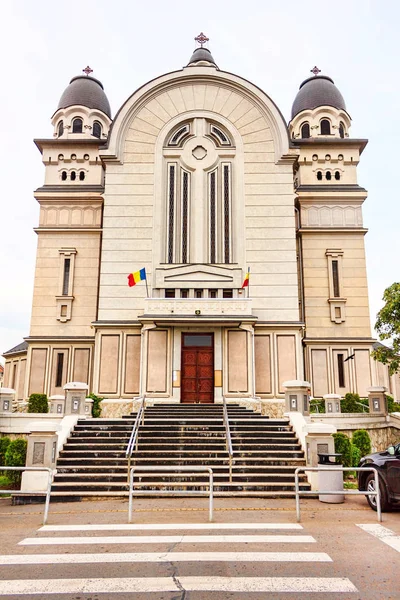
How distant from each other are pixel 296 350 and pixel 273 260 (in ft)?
14.3

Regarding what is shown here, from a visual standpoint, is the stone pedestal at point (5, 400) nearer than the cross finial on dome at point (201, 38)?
Yes

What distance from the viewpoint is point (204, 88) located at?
26.5m

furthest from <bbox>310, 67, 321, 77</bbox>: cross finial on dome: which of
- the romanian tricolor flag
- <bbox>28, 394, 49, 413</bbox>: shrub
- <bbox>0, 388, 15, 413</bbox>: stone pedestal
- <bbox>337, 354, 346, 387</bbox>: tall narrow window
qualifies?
<bbox>0, 388, 15, 413</bbox>: stone pedestal

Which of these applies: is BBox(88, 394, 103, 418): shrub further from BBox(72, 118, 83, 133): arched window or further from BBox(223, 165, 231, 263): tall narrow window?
BBox(72, 118, 83, 133): arched window

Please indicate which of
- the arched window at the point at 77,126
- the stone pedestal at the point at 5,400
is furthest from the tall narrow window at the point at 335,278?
the arched window at the point at 77,126

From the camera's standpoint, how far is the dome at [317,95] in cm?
3309

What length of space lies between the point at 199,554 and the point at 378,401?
1442 cm

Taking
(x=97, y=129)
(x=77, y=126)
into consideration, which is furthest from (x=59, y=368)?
(x=97, y=129)

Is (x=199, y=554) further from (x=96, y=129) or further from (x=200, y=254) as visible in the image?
(x=96, y=129)

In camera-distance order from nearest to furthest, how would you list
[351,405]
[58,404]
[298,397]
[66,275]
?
[298,397] < [58,404] < [351,405] < [66,275]

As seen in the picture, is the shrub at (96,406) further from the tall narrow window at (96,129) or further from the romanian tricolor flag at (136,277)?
the tall narrow window at (96,129)

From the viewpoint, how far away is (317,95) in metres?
33.4

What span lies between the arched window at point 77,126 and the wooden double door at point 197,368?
17.3 metres

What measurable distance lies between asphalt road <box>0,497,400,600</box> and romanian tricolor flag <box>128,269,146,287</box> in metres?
12.7
